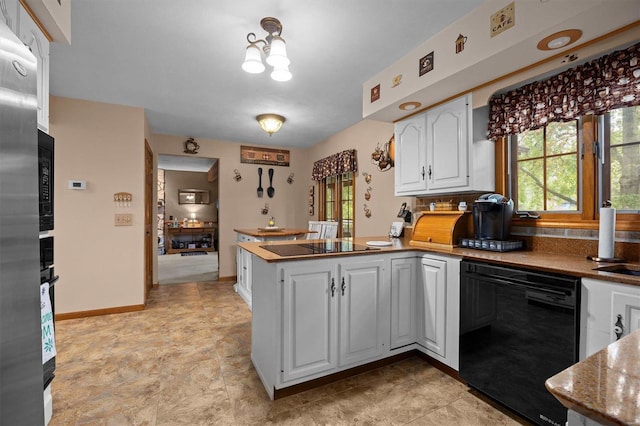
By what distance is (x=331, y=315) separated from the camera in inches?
78.1

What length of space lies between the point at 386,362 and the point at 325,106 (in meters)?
2.78

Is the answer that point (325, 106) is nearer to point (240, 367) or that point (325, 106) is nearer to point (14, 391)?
point (240, 367)

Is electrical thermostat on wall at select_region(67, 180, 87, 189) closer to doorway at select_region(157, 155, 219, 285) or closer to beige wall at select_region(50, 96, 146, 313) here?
beige wall at select_region(50, 96, 146, 313)

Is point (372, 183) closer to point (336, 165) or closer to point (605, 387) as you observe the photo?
point (336, 165)

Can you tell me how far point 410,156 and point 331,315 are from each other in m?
1.70

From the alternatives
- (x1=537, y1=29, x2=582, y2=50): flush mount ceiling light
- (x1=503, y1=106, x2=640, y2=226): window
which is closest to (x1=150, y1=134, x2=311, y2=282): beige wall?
(x1=503, y1=106, x2=640, y2=226): window

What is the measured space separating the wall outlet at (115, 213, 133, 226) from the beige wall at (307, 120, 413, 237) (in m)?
2.91

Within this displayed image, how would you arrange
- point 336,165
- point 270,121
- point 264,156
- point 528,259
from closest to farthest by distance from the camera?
point 528,259 < point 270,121 < point 336,165 < point 264,156

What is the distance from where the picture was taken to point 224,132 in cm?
467

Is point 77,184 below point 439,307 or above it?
above

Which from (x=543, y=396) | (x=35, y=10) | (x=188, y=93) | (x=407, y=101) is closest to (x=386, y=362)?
(x=543, y=396)

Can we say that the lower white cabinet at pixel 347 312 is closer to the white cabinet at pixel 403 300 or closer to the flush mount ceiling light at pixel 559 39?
the white cabinet at pixel 403 300

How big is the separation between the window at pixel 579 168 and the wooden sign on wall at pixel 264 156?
13.2 ft

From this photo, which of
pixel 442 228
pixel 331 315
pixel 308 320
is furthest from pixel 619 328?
pixel 308 320
